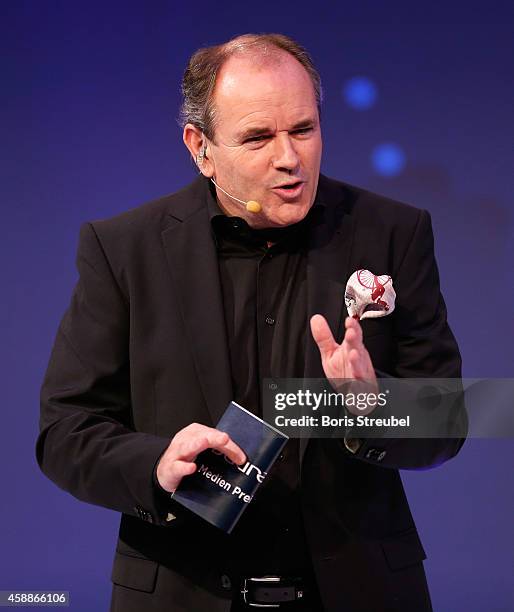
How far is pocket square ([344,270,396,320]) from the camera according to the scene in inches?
84.7

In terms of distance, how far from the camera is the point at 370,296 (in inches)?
84.7

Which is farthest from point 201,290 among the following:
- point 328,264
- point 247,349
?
point 328,264

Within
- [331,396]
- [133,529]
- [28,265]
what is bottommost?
[133,529]

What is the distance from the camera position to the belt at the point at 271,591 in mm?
2055

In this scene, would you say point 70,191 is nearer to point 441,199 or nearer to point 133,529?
point 441,199

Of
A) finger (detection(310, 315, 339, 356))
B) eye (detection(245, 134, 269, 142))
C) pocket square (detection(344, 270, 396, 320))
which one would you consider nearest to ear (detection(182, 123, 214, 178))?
eye (detection(245, 134, 269, 142))

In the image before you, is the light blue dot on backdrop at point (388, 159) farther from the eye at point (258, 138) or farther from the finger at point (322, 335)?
the finger at point (322, 335)

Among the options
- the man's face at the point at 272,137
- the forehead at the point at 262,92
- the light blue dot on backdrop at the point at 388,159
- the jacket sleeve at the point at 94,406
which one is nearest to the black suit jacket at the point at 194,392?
the jacket sleeve at the point at 94,406

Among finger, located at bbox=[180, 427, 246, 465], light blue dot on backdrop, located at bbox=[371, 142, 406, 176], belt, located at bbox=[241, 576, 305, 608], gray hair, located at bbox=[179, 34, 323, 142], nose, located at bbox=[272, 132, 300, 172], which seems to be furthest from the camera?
light blue dot on backdrop, located at bbox=[371, 142, 406, 176]

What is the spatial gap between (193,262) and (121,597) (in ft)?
2.26

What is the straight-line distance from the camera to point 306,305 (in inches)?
87.8

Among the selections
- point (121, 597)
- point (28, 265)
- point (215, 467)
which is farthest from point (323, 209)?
point (28, 265)

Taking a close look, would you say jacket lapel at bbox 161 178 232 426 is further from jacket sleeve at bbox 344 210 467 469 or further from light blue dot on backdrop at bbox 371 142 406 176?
light blue dot on backdrop at bbox 371 142 406 176

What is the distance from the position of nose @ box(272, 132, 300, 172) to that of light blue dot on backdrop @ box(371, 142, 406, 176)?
1.39 metres
